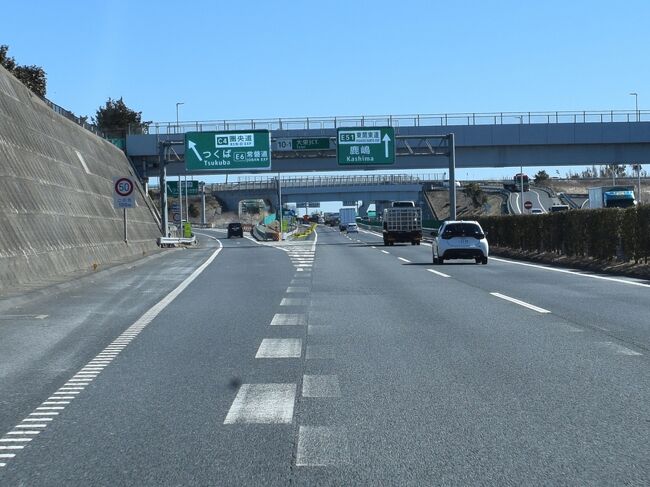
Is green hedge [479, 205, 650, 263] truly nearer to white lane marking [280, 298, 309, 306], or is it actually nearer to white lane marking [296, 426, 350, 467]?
white lane marking [280, 298, 309, 306]

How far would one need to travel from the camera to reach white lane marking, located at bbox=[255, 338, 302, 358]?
9508 millimetres

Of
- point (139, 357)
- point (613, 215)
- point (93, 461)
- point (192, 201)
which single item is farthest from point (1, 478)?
point (192, 201)

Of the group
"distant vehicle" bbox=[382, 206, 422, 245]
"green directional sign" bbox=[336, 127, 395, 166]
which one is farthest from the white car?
"distant vehicle" bbox=[382, 206, 422, 245]

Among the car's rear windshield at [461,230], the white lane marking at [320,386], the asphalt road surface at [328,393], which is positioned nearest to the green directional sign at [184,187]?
the car's rear windshield at [461,230]

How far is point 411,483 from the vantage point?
192 inches

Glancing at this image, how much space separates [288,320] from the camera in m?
12.8

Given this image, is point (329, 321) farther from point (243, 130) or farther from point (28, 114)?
point (243, 130)

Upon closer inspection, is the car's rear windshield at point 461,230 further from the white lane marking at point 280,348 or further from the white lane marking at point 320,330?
the white lane marking at point 280,348

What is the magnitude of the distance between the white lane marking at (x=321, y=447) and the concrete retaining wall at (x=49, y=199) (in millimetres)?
13574

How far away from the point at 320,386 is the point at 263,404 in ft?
2.84

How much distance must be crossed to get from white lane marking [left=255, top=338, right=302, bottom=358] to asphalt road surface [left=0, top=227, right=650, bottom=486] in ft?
0.16

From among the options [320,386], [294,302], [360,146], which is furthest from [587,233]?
[360,146]

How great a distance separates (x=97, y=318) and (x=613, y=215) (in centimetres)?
1763

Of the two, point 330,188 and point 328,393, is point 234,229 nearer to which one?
point 330,188
